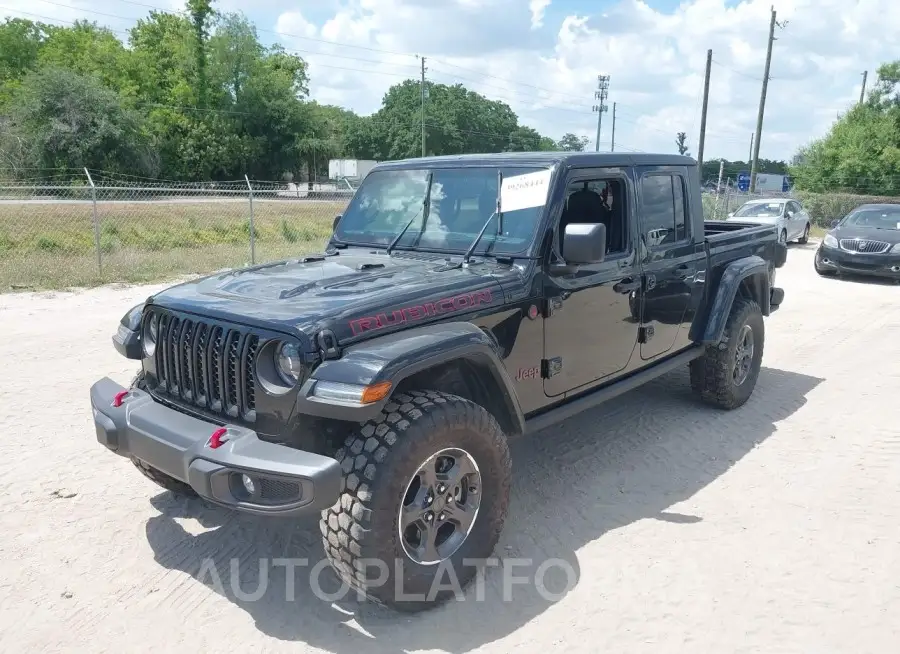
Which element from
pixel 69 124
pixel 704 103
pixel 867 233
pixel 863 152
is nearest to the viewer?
pixel 867 233

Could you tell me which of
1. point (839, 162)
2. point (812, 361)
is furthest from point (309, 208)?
point (839, 162)

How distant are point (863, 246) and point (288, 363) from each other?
13.4m

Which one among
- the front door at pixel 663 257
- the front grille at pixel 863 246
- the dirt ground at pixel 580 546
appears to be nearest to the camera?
the dirt ground at pixel 580 546

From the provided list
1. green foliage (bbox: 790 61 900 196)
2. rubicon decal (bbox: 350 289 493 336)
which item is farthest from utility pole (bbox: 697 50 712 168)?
rubicon decal (bbox: 350 289 493 336)

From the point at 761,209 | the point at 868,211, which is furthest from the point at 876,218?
the point at 761,209

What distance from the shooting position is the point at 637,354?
184 inches

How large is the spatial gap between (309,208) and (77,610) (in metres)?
22.1

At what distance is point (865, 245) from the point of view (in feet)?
43.5

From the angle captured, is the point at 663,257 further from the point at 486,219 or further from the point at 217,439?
the point at 217,439

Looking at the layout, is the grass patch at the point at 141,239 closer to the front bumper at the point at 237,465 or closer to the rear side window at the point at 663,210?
the front bumper at the point at 237,465

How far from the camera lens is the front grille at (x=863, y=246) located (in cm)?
1307

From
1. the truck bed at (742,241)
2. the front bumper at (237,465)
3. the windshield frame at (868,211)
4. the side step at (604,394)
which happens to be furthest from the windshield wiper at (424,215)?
the windshield frame at (868,211)

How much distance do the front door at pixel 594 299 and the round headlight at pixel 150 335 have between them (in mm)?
1989

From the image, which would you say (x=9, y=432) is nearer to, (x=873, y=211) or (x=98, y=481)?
(x=98, y=481)
